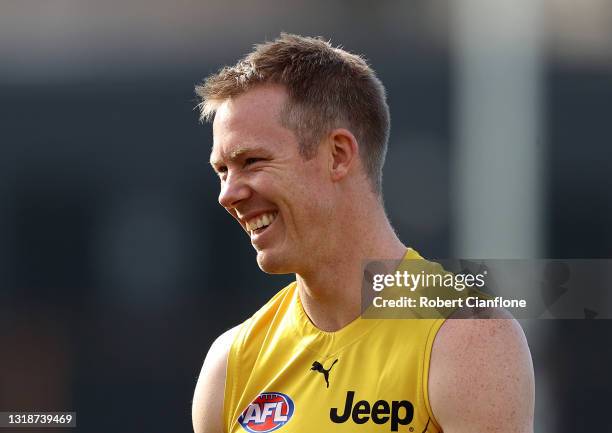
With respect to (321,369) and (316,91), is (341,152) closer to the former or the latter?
(316,91)

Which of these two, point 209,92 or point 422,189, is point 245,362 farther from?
point 422,189

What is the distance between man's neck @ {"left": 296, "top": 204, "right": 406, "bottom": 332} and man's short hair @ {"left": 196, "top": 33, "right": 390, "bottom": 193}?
0.45 ft

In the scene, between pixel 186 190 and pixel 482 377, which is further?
pixel 186 190

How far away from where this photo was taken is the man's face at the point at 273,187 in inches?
91.1

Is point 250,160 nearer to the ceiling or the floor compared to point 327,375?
nearer to the ceiling

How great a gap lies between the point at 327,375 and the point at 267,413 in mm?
177

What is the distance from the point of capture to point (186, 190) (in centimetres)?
598

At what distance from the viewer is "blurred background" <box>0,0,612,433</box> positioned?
18.9 ft

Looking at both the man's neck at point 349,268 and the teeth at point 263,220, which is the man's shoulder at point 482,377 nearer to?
the man's neck at point 349,268

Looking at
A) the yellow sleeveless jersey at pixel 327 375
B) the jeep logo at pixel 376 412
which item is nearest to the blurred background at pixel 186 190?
the yellow sleeveless jersey at pixel 327 375

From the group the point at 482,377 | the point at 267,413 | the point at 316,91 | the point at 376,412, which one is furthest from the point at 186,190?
the point at 482,377

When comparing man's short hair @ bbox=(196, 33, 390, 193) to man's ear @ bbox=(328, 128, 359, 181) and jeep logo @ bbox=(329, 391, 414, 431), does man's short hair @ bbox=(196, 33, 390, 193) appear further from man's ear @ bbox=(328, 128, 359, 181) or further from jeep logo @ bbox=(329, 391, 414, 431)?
jeep logo @ bbox=(329, 391, 414, 431)

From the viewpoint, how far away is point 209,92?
2.47 m

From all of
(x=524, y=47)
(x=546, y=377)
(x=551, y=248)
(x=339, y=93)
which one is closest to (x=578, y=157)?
(x=551, y=248)
